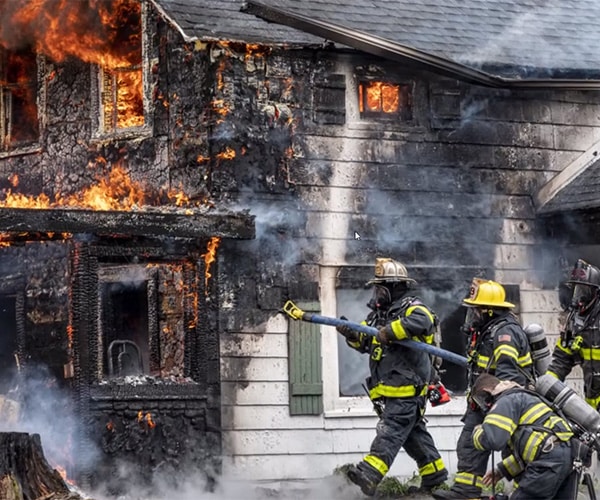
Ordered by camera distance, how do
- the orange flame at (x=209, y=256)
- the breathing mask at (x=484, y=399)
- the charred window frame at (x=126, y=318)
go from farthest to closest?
the charred window frame at (x=126, y=318), the orange flame at (x=209, y=256), the breathing mask at (x=484, y=399)

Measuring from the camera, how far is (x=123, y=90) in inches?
634

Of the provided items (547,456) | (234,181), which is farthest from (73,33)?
(547,456)

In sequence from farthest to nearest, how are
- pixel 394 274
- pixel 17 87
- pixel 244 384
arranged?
1. pixel 17 87
2. pixel 244 384
3. pixel 394 274

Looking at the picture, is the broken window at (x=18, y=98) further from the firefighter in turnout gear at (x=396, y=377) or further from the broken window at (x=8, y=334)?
the firefighter in turnout gear at (x=396, y=377)

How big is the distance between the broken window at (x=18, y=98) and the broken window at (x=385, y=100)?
410cm

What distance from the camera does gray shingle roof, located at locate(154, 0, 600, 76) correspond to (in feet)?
50.0

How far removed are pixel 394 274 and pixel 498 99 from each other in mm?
4174

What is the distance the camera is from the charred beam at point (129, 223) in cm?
1316

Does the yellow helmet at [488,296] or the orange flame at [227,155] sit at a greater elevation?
the orange flame at [227,155]

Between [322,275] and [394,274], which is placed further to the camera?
[322,275]

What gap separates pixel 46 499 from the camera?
11.5 m

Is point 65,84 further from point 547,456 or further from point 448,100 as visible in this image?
point 547,456

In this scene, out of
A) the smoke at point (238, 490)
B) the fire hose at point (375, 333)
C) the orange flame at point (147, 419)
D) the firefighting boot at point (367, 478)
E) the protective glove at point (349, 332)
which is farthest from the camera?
the orange flame at point (147, 419)

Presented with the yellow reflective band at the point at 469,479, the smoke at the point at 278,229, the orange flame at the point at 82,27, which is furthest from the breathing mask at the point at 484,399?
the orange flame at the point at 82,27
